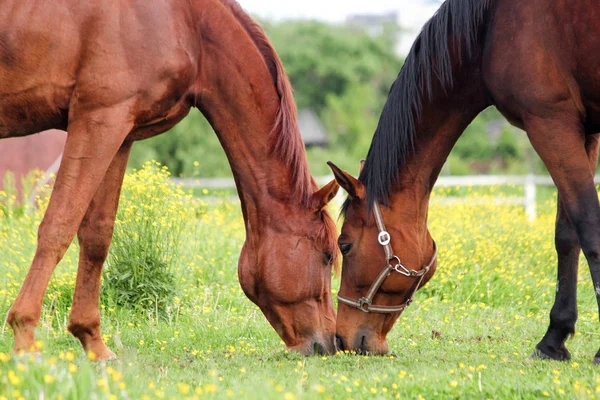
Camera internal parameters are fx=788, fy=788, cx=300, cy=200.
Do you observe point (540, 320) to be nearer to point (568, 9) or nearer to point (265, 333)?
point (265, 333)

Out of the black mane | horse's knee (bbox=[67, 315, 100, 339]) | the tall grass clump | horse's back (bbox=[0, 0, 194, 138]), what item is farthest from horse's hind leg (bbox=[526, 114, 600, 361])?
the tall grass clump

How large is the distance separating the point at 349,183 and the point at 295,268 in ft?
2.03

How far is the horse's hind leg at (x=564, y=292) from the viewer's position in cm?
472

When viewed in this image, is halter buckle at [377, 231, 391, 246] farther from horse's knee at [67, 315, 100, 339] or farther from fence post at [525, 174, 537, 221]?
fence post at [525, 174, 537, 221]

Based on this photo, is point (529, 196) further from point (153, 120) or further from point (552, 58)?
point (153, 120)

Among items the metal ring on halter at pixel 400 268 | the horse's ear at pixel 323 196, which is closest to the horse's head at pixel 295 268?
the horse's ear at pixel 323 196

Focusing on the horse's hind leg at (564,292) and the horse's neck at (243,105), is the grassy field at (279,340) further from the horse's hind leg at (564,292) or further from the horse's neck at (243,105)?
the horse's neck at (243,105)

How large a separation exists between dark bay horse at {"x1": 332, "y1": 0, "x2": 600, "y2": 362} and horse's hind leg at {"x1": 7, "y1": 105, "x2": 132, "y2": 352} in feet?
4.52

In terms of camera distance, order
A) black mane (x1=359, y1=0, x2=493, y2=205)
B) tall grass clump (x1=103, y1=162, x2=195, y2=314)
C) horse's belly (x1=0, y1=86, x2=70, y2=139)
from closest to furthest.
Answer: horse's belly (x1=0, y1=86, x2=70, y2=139)
black mane (x1=359, y1=0, x2=493, y2=205)
tall grass clump (x1=103, y1=162, x2=195, y2=314)

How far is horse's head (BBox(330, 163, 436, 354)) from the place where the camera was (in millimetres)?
4797

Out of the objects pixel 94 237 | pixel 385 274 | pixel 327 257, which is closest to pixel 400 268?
pixel 385 274

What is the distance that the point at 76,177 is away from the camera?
4.12 m

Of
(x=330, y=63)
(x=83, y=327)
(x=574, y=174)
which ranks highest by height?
(x=330, y=63)

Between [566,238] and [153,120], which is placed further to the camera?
[566,238]
